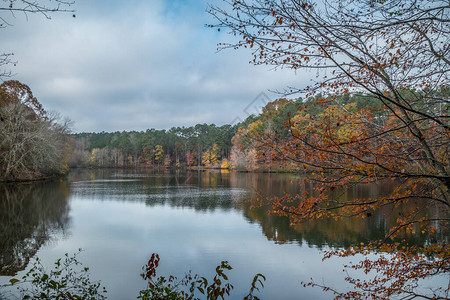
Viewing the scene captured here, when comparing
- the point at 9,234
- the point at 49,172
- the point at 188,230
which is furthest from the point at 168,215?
the point at 49,172

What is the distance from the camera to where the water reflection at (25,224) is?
7730 mm

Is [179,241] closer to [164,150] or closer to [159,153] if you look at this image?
[159,153]

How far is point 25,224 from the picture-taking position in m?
11.3

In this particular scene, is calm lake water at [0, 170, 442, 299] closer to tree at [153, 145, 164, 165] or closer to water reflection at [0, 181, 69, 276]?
water reflection at [0, 181, 69, 276]

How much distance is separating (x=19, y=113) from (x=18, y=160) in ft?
12.6

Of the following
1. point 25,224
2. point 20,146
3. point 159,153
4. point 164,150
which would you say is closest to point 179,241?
point 25,224

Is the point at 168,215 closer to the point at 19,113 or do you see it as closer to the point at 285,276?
the point at 285,276

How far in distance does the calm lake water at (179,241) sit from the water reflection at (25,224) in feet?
0.08

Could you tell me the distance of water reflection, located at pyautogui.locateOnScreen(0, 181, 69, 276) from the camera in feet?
25.4

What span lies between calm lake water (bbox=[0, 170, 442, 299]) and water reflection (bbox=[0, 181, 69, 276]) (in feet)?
0.08

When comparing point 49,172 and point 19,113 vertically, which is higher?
point 19,113

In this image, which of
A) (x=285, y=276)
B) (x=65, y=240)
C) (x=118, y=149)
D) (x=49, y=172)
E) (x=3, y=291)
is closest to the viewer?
(x=3, y=291)

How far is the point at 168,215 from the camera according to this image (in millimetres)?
14352

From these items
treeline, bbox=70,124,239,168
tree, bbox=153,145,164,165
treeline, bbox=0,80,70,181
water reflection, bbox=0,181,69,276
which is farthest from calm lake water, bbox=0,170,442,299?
tree, bbox=153,145,164,165
